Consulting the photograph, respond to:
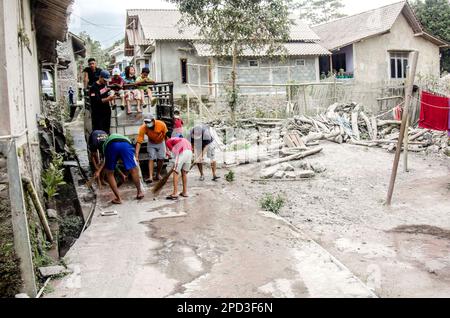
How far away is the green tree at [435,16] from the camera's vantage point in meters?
29.8

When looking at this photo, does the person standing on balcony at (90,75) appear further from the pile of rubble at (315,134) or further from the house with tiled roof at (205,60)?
the house with tiled roof at (205,60)

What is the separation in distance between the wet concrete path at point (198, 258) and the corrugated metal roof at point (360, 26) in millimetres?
20201

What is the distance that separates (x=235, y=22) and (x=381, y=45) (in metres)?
11.0

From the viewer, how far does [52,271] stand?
5.20m

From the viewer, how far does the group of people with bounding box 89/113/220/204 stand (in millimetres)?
8484

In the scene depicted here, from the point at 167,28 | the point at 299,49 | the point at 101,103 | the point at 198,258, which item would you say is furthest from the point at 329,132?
the point at 167,28

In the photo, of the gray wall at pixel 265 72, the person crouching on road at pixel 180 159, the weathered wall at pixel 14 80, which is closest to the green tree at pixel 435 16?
the gray wall at pixel 265 72

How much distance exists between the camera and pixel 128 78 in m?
11.9

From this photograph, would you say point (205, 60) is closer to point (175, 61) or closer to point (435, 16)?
point (175, 61)

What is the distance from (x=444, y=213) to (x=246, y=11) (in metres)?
12.5

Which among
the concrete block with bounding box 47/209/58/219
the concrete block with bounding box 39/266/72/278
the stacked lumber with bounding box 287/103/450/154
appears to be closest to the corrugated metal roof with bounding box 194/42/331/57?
the stacked lumber with bounding box 287/103/450/154

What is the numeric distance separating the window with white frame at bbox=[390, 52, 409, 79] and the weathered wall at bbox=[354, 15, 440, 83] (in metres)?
0.36

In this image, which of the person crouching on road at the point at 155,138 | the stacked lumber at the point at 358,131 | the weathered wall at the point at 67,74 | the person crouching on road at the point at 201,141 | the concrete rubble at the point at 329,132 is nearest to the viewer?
the person crouching on road at the point at 155,138

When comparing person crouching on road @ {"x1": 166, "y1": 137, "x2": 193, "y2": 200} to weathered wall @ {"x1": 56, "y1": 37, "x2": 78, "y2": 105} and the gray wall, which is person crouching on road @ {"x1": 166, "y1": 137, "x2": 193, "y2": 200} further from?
weathered wall @ {"x1": 56, "y1": 37, "x2": 78, "y2": 105}
